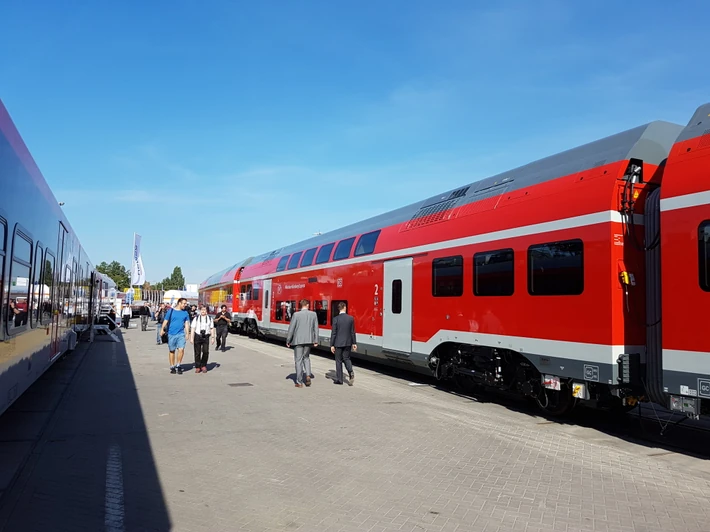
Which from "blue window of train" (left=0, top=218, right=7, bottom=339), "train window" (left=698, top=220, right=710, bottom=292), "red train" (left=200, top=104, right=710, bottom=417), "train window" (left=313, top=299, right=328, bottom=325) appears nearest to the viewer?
"blue window of train" (left=0, top=218, right=7, bottom=339)

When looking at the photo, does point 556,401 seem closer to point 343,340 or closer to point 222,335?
point 343,340

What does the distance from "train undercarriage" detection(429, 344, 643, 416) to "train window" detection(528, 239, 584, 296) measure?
1223 mm

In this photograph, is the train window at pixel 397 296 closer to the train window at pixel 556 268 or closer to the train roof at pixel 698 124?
the train window at pixel 556 268

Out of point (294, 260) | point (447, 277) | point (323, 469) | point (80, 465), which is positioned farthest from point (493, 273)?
point (294, 260)

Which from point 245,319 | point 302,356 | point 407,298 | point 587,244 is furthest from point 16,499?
point 245,319

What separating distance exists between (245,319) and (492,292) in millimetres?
17182

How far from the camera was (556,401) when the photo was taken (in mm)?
7867

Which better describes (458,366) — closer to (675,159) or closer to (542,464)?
(542,464)

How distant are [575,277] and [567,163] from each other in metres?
1.92

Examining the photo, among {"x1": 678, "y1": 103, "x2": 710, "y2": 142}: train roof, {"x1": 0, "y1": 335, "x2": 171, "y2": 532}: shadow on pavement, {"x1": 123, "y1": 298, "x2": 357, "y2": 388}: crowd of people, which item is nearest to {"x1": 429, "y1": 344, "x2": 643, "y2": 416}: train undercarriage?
{"x1": 123, "y1": 298, "x2": 357, "y2": 388}: crowd of people

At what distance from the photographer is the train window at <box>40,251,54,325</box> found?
7.89m

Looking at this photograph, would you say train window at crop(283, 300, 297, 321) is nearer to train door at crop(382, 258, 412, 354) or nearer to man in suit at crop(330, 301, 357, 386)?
train door at crop(382, 258, 412, 354)

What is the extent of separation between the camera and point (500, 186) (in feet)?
29.8

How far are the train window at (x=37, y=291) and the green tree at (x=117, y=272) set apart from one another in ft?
368
